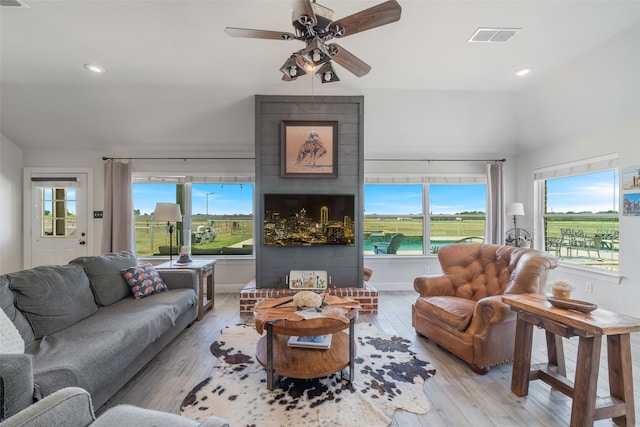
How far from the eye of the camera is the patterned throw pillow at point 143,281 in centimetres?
284

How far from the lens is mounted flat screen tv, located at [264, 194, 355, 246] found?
151 inches

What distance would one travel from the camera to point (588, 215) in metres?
3.99

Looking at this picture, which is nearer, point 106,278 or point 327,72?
point 327,72

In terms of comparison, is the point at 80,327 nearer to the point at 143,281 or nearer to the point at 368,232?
the point at 143,281

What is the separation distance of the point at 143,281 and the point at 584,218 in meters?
5.87

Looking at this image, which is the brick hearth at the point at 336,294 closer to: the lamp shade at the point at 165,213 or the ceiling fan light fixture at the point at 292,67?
the lamp shade at the point at 165,213

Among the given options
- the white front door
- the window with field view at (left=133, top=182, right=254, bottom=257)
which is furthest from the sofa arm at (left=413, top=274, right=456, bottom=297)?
the white front door

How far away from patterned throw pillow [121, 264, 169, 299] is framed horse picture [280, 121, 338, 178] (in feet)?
6.42

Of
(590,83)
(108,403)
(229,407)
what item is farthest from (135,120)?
(590,83)

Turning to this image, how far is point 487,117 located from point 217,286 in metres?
5.11

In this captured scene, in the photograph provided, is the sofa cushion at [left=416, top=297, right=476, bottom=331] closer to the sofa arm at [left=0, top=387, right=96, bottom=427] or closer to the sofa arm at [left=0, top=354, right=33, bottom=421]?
the sofa arm at [left=0, top=387, right=96, bottom=427]

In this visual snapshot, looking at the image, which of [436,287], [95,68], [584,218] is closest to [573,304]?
[436,287]

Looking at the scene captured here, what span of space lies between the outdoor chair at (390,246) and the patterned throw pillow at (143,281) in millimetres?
3359

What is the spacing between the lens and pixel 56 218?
4.73 meters
